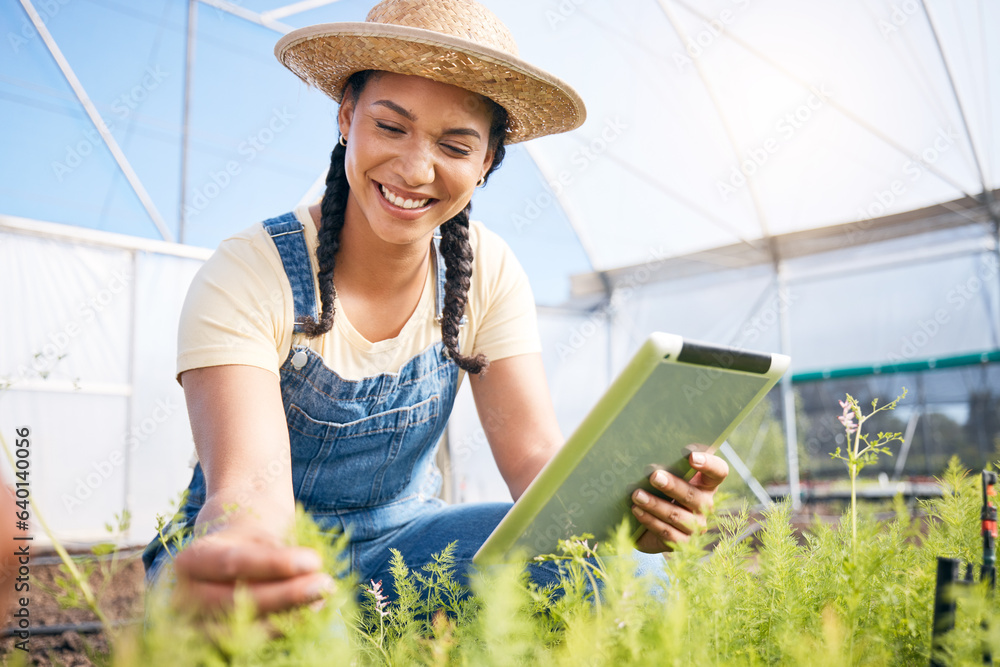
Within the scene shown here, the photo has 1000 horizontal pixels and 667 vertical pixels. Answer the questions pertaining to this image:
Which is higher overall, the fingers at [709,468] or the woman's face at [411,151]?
the woman's face at [411,151]

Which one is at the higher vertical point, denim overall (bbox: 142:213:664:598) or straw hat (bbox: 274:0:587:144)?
straw hat (bbox: 274:0:587:144)

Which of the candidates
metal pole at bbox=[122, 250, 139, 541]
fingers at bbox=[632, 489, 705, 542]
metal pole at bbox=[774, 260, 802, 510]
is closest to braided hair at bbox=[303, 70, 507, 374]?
fingers at bbox=[632, 489, 705, 542]

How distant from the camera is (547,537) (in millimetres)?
→ 840

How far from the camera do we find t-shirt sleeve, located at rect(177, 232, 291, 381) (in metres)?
1.04

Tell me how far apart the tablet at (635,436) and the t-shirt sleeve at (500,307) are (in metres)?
0.56

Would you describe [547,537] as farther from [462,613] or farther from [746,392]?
[746,392]

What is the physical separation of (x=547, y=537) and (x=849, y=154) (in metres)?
5.25

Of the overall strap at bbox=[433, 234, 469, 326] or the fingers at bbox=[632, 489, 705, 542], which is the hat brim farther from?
the fingers at bbox=[632, 489, 705, 542]

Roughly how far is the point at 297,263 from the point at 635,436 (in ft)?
2.40

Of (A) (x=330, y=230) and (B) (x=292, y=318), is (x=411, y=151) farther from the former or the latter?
(B) (x=292, y=318)

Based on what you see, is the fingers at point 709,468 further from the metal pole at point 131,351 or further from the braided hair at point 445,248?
the metal pole at point 131,351

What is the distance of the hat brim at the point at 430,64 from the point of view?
1.11 m

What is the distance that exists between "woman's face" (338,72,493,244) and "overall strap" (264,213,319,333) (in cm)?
13

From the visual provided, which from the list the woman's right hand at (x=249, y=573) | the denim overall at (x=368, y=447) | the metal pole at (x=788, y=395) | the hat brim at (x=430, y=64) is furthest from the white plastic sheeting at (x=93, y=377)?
the metal pole at (x=788, y=395)
